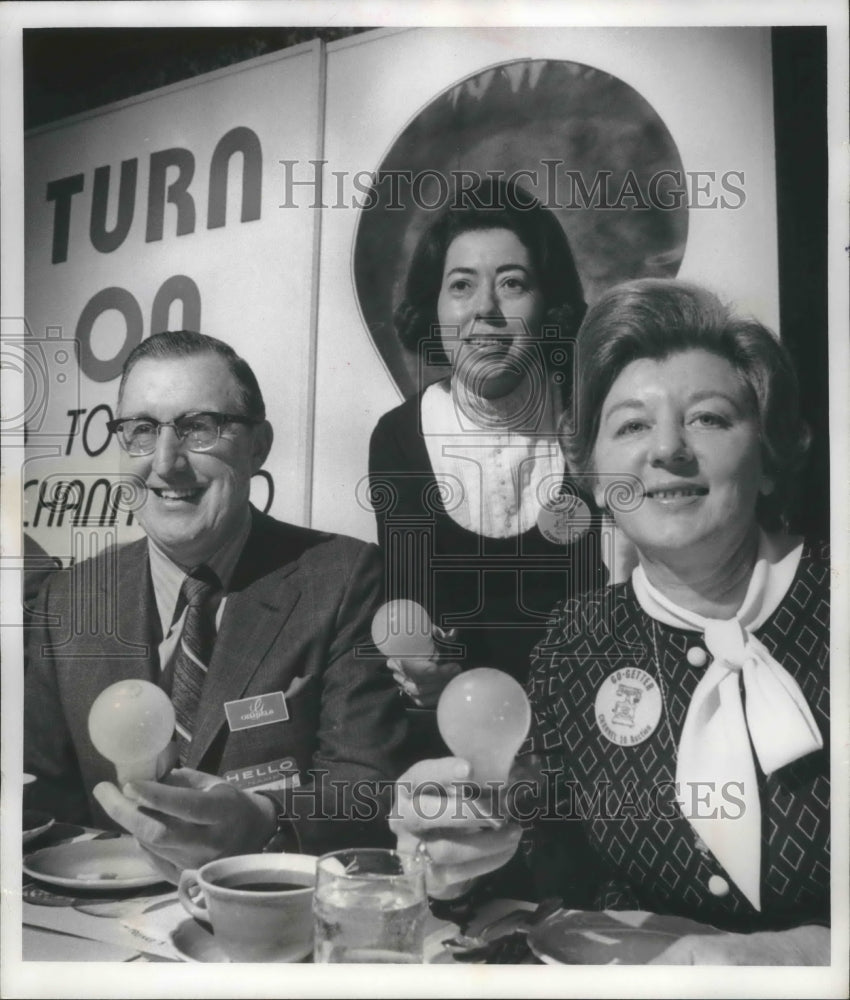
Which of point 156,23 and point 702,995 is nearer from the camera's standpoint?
point 702,995

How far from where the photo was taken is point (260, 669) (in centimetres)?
171

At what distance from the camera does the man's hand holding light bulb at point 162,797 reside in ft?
5.51

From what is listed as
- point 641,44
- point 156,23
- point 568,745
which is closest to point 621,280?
point 641,44

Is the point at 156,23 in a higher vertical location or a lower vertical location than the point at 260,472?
higher

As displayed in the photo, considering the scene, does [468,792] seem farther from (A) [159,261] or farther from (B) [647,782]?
(A) [159,261]

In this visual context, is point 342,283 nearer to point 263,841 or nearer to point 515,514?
point 515,514

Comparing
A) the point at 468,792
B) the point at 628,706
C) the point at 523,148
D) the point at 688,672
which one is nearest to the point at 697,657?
the point at 688,672

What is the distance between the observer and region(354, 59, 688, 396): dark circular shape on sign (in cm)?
169

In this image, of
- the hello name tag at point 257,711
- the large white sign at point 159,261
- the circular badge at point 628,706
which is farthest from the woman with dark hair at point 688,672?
the large white sign at point 159,261

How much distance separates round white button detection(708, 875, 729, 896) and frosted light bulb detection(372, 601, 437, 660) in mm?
567

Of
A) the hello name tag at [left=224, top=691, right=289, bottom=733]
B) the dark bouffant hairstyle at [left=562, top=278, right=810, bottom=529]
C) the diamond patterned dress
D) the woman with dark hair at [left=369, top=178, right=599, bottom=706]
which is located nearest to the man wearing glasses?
the hello name tag at [left=224, top=691, right=289, bottom=733]

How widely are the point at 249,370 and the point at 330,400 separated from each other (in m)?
0.15

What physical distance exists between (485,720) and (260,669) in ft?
1.25

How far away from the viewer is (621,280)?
5.53 ft
